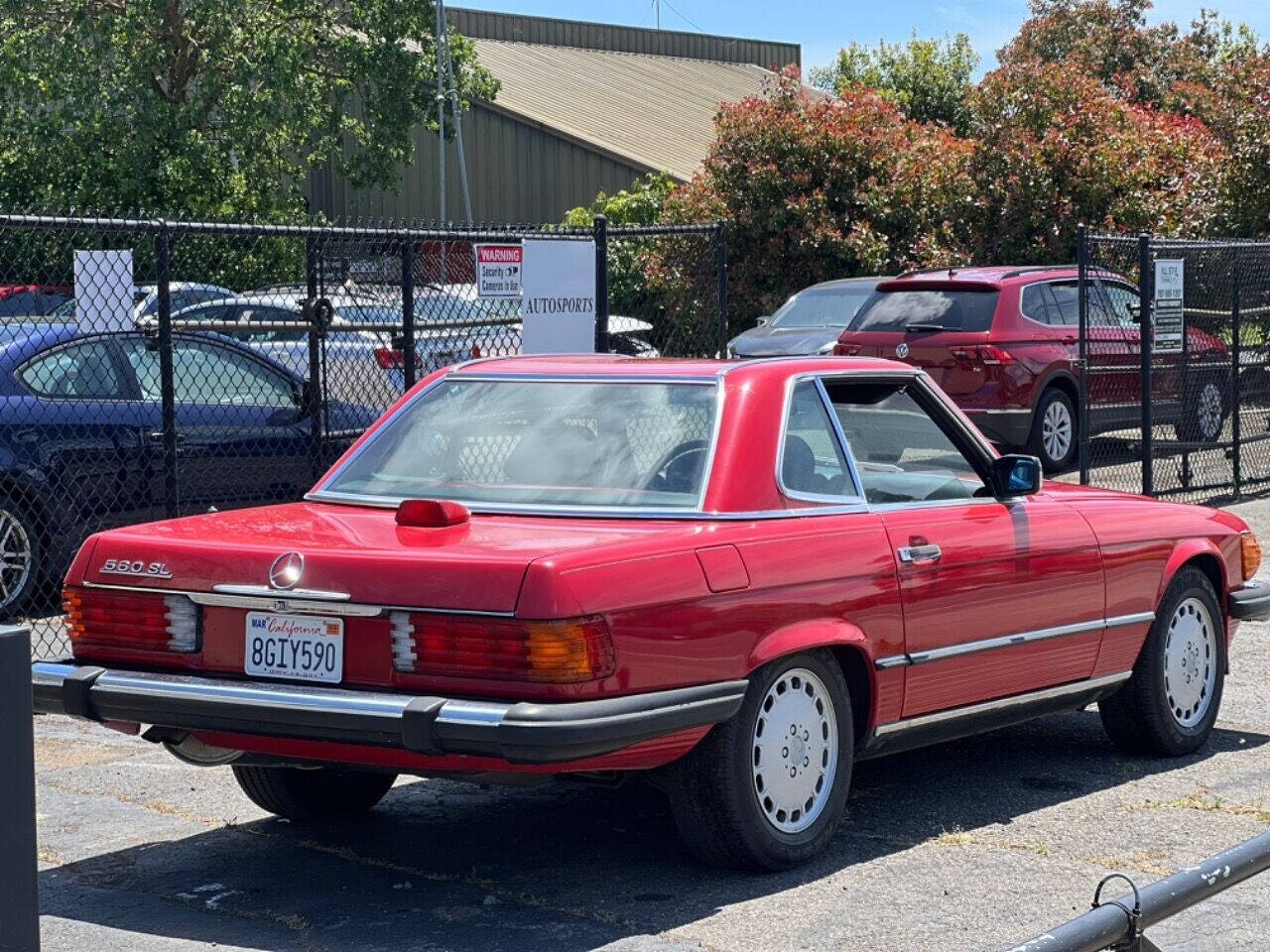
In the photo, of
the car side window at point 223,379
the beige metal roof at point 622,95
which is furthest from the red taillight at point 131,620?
the beige metal roof at point 622,95

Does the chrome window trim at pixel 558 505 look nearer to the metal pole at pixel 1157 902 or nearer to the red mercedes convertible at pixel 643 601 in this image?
the red mercedes convertible at pixel 643 601

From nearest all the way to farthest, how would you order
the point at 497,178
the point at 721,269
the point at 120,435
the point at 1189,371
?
the point at 120,435 → the point at 721,269 → the point at 1189,371 → the point at 497,178

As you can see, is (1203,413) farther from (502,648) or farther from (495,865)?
(502,648)

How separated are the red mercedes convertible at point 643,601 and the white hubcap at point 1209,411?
816 cm

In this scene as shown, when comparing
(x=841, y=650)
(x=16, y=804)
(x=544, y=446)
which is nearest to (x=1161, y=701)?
(x=841, y=650)

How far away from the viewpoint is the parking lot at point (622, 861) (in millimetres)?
5121

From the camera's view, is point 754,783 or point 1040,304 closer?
point 754,783

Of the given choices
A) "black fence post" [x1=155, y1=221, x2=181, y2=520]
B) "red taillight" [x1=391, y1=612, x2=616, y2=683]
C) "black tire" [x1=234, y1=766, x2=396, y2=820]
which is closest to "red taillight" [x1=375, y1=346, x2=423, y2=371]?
"black fence post" [x1=155, y1=221, x2=181, y2=520]

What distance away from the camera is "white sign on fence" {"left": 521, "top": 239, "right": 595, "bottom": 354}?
1033 centimetres

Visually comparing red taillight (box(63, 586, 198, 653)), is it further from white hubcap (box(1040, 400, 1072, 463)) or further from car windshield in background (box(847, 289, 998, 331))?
white hubcap (box(1040, 400, 1072, 463))

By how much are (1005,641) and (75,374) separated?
588 centimetres

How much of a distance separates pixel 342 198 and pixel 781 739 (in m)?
35.5

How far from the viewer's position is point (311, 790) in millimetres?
6254

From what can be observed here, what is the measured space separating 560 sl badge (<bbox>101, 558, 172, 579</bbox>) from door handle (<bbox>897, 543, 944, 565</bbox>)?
2200 mm
